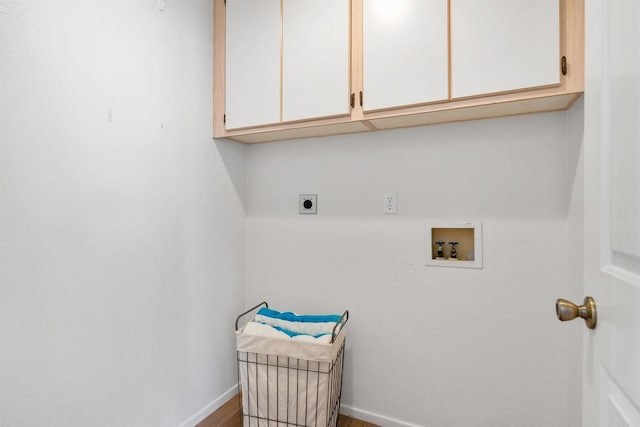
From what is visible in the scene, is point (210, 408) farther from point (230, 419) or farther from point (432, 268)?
point (432, 268)

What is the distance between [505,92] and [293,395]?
5.23 ft

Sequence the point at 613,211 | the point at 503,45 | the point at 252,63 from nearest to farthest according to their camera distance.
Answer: the point at 613,211, the point at 503,45, the point at 252,63

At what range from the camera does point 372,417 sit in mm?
1734

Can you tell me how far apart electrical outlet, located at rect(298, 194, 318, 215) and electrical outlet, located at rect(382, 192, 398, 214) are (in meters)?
0.40

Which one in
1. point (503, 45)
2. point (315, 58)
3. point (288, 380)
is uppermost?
A: point (315, 58)

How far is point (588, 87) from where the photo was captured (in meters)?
0.74

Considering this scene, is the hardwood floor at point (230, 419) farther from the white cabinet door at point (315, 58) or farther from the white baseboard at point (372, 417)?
the white cabinet door at point (315, 58)

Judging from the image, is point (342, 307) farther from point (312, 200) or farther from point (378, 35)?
point (378, 35)

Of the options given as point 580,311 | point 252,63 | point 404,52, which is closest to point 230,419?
point 580,311

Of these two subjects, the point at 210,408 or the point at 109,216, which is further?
the point at 210,408

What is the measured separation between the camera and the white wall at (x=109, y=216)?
105 cm

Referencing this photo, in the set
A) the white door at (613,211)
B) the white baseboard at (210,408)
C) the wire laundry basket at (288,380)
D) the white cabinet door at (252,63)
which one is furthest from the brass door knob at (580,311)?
the white baseboard at (210,408)

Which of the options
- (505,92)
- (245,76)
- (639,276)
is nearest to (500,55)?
(505,92)

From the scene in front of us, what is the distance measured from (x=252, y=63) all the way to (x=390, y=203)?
3.33 feet
